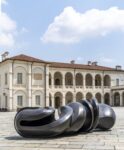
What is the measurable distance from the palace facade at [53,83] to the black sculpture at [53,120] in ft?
113

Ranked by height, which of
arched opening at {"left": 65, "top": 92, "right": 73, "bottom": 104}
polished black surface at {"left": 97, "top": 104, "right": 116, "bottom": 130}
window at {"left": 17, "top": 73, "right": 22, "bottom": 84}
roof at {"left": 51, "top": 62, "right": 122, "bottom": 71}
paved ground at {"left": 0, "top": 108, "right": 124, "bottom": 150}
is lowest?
paved ground at {"left": 0, "top": 108, "right": 124, "bottom": 150}

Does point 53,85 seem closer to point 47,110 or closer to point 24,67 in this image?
point 24,67

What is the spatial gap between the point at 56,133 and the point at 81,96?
49.5 meters

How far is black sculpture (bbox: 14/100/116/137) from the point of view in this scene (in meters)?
11.1

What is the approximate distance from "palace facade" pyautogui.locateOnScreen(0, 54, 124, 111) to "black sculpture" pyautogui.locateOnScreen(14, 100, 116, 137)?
3446 centimetres

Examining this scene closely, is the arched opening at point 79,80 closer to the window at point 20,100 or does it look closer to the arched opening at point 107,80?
the arched opening at point 107,80

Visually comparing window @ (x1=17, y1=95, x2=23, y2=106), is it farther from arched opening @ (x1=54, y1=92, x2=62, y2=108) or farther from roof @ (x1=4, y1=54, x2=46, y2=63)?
arched opening @ (x1=54, y1=92, x2=62, y2=108)

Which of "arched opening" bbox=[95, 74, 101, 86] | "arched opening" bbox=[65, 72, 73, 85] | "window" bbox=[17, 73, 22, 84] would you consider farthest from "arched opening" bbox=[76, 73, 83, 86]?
"window" bbox=[17, 73, 22, 84]

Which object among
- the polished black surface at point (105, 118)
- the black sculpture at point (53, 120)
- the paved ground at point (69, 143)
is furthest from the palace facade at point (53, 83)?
the paved ground at point (69, 143)

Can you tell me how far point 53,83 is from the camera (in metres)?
56.7

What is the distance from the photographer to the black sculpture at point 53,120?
1109cm

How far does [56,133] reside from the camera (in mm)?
11156

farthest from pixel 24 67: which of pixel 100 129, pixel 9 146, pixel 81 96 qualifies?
pixel 9 146

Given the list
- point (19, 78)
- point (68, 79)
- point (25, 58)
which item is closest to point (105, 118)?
point (19, 78)
